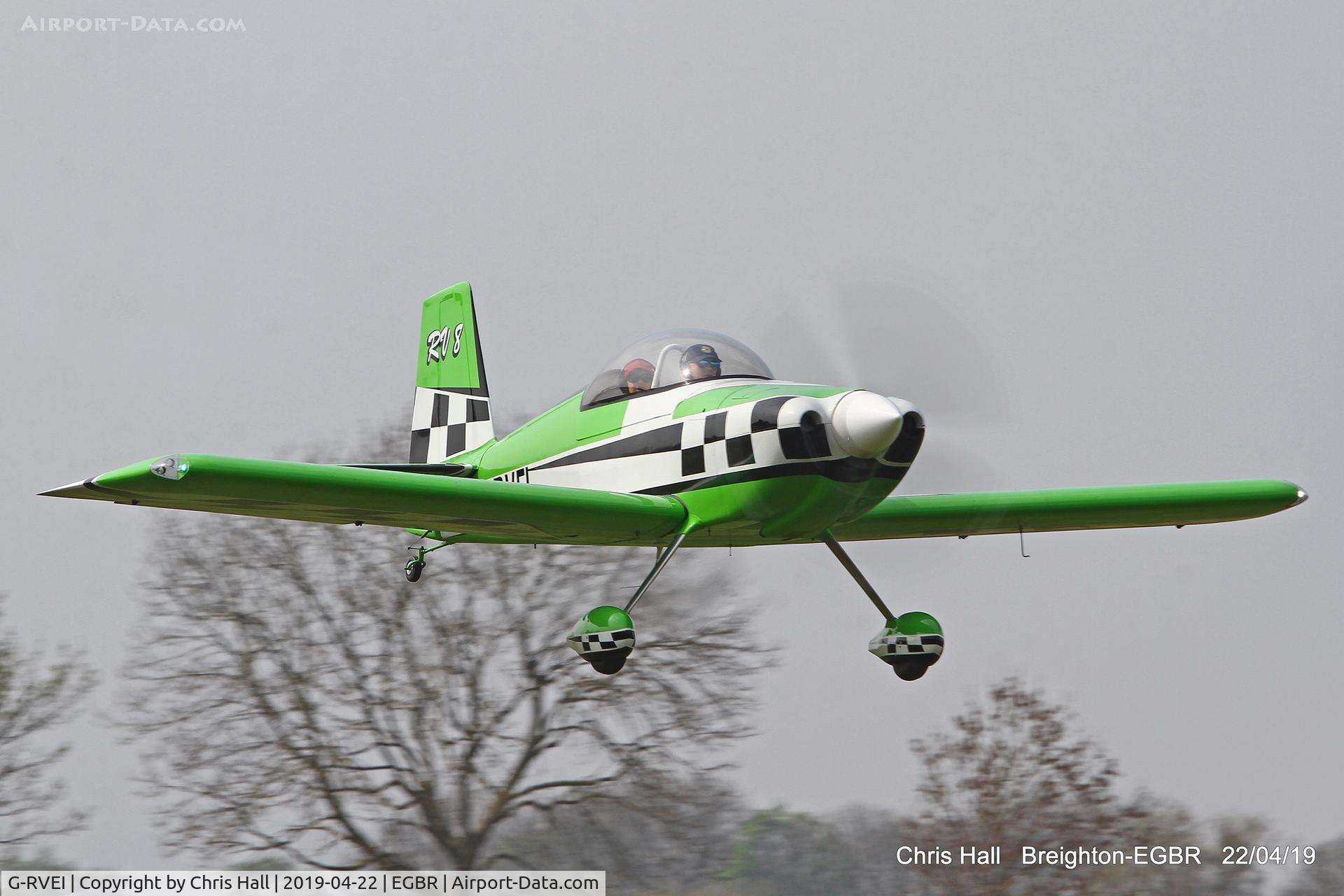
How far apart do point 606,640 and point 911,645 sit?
2.80 metres

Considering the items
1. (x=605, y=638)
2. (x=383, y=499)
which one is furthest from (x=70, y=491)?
(x=605, y=638)

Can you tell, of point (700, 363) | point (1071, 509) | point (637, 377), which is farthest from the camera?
point (1071, 509)

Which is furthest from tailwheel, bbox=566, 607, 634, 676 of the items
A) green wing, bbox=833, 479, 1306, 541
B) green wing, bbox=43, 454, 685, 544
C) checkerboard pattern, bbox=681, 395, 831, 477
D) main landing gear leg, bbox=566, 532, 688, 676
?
green wing, bbox=833, 479, 1306, 541

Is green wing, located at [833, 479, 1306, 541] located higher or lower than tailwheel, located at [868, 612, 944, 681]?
higher

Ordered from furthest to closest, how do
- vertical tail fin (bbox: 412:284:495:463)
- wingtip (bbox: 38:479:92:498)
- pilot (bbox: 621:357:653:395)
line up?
1. vertical tail fin (bbox: 412:284:495:463)
2. pilot (bbox: 621:357:653:395)
3. wingtip (bbox: 38:479:92:498)

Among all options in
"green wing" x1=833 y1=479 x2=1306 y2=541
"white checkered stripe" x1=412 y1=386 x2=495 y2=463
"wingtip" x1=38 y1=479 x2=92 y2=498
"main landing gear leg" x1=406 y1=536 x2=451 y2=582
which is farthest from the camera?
"white checkered stripe" x1=412 y1=386 x2=495 y2=463

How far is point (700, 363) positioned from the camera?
10242 mm

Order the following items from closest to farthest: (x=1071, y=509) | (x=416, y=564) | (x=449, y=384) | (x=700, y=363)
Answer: (x=700, y=363) < (x=1071, y=509) < (x=416, y=564) < (x=449, y=384)

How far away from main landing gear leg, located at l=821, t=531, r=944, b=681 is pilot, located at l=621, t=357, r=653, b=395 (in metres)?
1.98

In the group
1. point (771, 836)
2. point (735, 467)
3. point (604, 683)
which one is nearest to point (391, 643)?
point (604, 683)

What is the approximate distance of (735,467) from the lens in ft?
30.9

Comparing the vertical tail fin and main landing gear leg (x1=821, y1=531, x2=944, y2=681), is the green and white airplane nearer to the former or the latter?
main landing gear leg (x1=821, y1=531, x2=944, y2=681)

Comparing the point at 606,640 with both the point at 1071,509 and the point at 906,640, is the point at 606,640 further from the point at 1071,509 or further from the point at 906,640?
the point at 1071,509

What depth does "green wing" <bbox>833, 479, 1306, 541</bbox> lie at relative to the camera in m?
11.5
